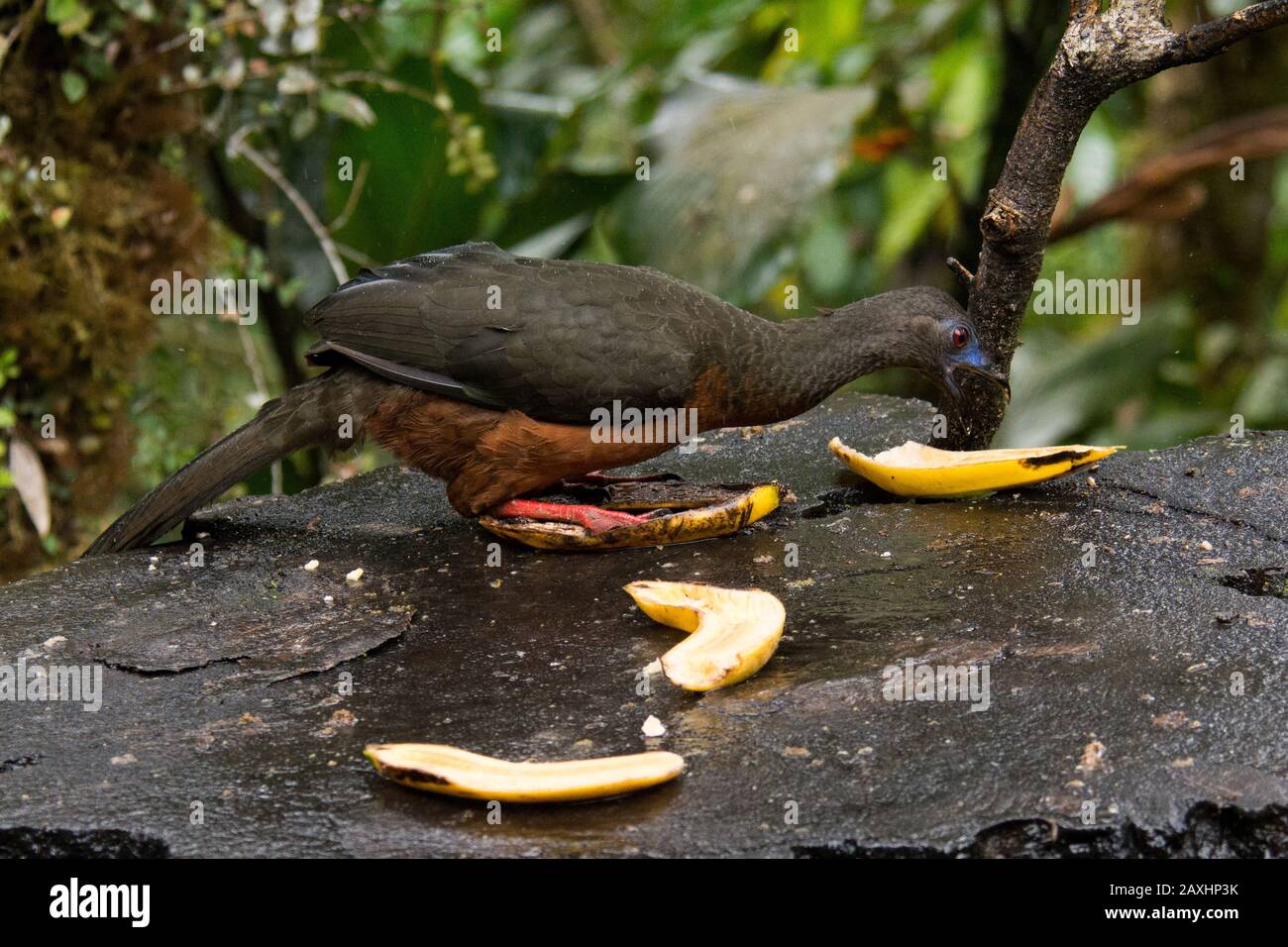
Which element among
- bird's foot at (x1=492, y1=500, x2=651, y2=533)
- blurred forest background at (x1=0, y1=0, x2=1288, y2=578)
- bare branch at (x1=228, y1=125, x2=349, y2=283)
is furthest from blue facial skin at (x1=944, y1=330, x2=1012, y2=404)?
bare branch at (x1=228, y1=125, x2=349, y2=283)

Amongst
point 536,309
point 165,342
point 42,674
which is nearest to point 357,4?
point 165,342

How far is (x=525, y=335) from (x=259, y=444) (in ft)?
2.92

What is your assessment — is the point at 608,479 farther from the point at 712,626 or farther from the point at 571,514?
the point at 712,626

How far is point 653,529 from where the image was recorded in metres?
3.93

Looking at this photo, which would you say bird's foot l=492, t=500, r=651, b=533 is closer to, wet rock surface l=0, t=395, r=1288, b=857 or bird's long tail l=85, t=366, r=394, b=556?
wet rock surface l=0, t=395, r=1288, b=857

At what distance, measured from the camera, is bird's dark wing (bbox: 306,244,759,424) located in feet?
13.0

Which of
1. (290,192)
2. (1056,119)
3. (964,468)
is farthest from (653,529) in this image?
(290,192)

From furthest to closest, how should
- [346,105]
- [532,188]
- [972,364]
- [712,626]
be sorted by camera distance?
[532,188] < [346,105] < [972,364] < [712,626]

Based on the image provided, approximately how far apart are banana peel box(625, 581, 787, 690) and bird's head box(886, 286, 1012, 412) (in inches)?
45.3

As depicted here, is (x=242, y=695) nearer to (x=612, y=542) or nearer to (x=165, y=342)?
(x=612, y=542)

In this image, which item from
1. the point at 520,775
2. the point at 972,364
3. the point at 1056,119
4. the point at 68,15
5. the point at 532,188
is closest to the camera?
the point at 520,775

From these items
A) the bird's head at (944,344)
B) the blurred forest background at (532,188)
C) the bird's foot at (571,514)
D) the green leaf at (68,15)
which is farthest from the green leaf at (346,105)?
the bird's head at (944,344)

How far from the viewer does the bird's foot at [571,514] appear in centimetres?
398

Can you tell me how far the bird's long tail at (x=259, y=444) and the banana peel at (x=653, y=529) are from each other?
0.54m
